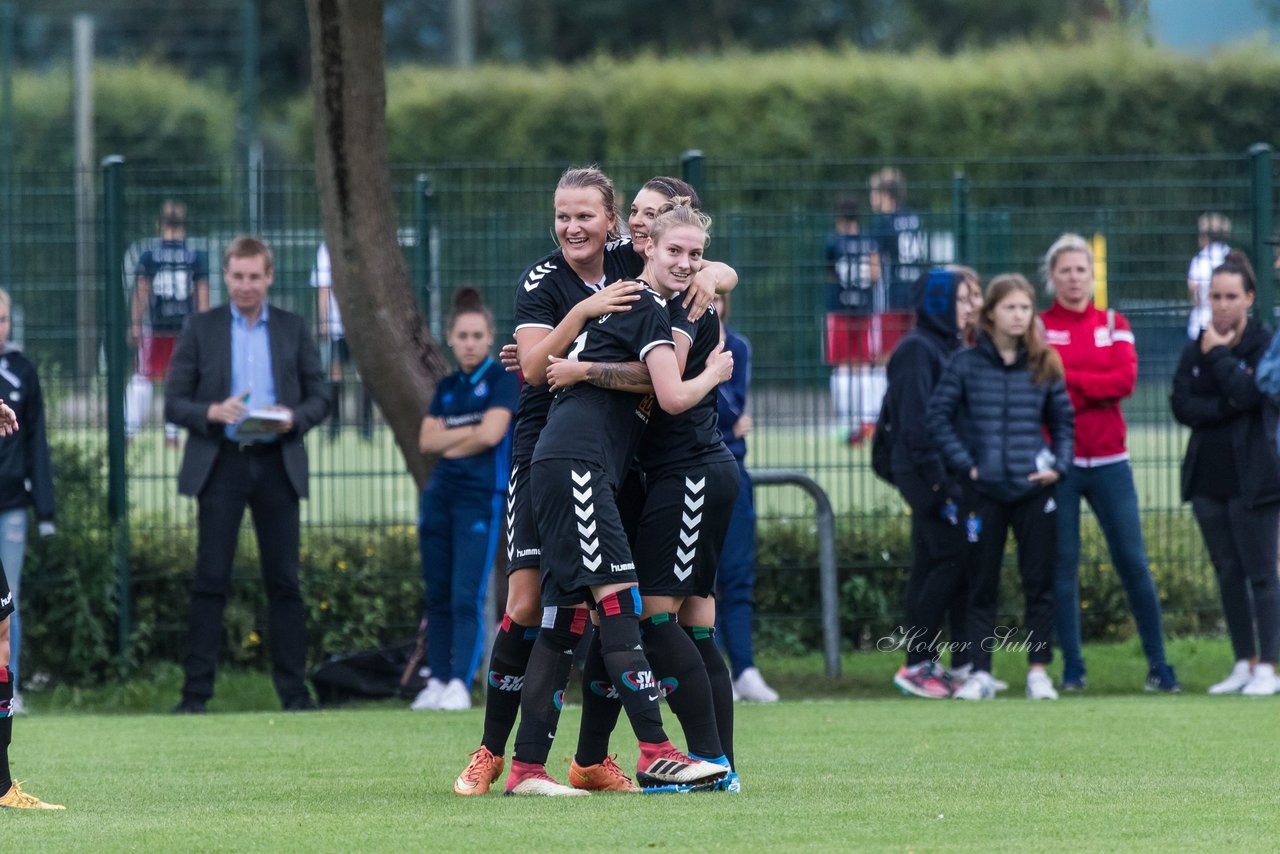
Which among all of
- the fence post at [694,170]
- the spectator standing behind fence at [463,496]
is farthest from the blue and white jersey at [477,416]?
the fence post at [694,170]

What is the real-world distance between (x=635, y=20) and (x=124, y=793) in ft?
136

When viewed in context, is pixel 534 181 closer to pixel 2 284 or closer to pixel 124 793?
pixel 2 284

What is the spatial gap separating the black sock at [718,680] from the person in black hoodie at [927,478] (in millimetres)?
3606

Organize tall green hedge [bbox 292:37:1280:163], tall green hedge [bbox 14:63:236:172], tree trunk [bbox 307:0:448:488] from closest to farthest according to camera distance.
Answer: tree trunk [bbox 307:0:448:488], tall green hedge [bbox 292:37:1280:163], tall green hedge [bbox 14:63:236:172]

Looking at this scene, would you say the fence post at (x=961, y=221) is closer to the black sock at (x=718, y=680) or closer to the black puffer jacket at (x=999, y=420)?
the black puffer jacket at (x=999, y=420)

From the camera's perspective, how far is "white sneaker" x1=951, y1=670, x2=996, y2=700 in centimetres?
1000

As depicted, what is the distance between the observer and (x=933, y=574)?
10211 millimetres

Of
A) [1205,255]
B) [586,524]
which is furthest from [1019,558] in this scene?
[586,524]

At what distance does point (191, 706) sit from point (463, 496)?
1.70 metres

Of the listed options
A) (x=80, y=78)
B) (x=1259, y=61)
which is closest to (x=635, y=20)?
(x=80, y=78)

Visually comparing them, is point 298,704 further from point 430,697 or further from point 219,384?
point 219,384

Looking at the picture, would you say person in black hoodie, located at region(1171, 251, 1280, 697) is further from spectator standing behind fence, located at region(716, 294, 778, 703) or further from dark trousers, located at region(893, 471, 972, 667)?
spectator standing behind fence, located at region(716, 294, 778, 703)

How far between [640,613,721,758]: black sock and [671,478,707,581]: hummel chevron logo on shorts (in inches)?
6.5

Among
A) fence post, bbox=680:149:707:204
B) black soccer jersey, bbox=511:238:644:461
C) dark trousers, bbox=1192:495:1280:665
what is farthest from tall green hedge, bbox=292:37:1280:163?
black soccer jersey, bbox=511:238:644:461
